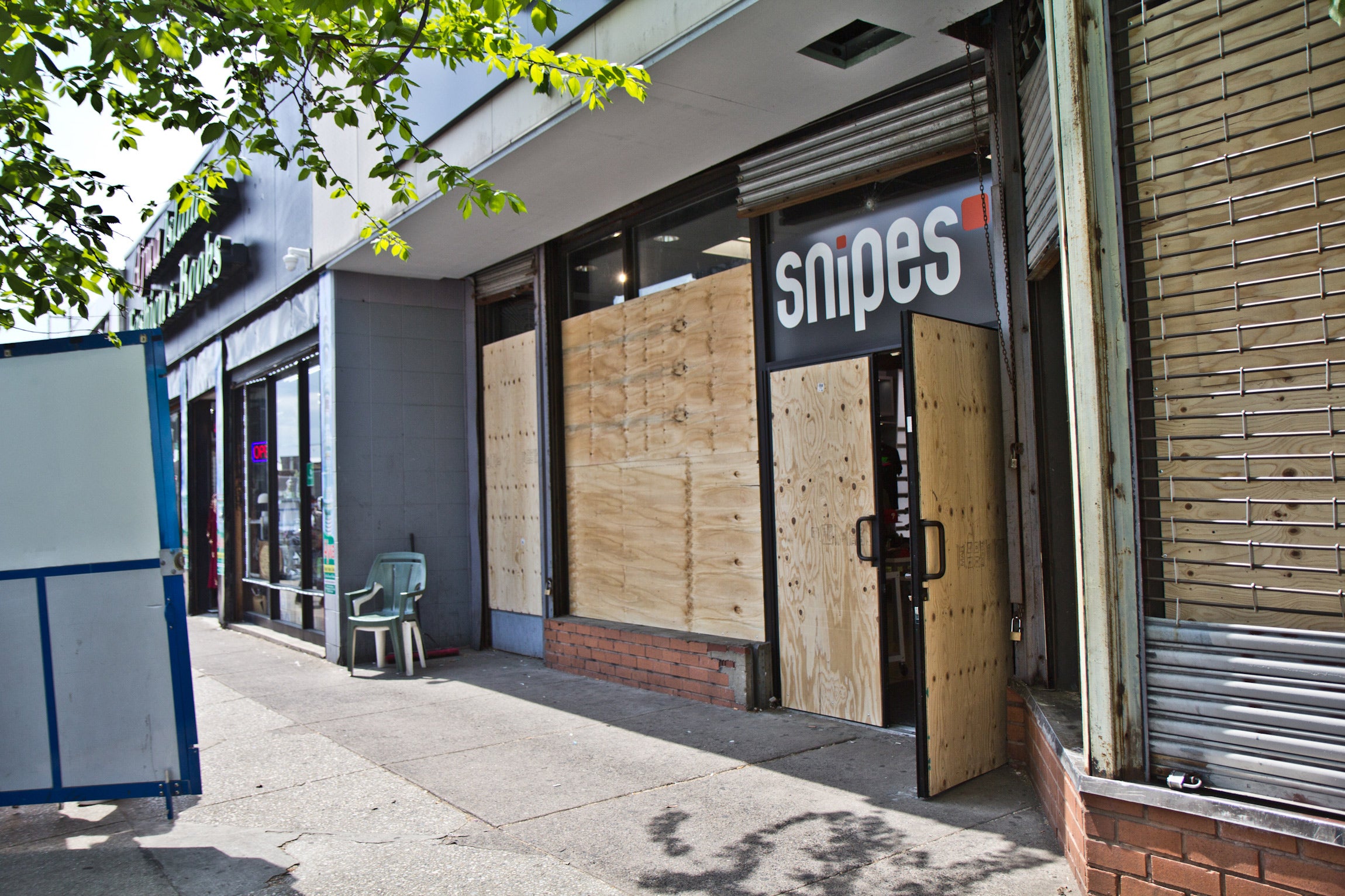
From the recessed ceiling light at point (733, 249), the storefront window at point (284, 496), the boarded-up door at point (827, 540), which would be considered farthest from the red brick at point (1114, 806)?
the storefront window at point (284, 496)

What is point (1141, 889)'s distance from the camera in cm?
305

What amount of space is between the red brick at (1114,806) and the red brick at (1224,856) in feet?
0.55

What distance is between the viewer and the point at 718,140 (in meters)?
6.30

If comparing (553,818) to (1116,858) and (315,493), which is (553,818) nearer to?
(1116,858)

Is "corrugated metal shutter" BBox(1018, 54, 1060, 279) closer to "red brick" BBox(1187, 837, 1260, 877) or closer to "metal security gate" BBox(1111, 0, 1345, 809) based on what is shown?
"metal security gate" BBox(1111, 0, 1345, 809)

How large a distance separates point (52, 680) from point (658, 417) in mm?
4337

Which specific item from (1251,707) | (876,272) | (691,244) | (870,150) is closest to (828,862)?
(1251,707)

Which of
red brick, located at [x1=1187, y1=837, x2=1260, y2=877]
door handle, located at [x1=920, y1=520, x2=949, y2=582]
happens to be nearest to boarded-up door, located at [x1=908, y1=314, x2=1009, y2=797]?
door handle, located at [x1=920, y1=520, x2=949, y2=582]

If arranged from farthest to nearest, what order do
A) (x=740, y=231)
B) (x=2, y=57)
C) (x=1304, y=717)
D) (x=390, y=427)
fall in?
1. (x=390, y=427)
2. (x=740, y=231)
3. (x=2, y=57)
4. (x=1304, y=717)

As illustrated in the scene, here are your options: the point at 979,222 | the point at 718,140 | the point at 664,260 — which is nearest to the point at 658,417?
the point at 664,260

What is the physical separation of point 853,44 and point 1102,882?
428 cm

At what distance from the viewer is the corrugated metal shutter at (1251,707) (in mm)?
2699

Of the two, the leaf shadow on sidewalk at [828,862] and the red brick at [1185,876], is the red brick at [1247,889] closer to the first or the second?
the red brick at [1185,876]

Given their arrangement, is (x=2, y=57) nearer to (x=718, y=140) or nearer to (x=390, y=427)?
(x=718, y=140)
